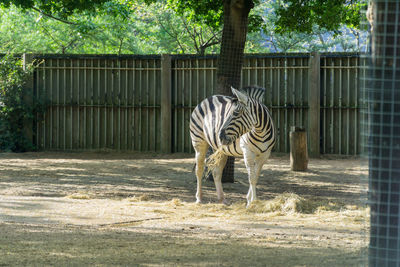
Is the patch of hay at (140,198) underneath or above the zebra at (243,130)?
underneath

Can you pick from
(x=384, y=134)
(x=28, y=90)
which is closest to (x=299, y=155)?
(x=28, y=90)

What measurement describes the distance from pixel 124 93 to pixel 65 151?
7.44 feet

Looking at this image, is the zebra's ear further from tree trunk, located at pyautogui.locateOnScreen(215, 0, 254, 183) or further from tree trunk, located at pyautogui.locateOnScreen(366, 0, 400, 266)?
tree trunk, located at pyautogui.locateOnScreen(366, 0, 400, 266)

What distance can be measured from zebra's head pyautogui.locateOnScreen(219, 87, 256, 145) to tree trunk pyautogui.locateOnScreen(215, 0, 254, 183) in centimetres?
273

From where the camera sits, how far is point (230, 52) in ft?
36.8

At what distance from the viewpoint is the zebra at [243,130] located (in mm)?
8336

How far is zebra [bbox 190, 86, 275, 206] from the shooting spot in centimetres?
834

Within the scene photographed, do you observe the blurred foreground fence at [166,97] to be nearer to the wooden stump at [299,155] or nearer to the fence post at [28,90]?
the fence post at [28,90]

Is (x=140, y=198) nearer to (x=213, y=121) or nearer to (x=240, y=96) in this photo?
(x=213, y=121)

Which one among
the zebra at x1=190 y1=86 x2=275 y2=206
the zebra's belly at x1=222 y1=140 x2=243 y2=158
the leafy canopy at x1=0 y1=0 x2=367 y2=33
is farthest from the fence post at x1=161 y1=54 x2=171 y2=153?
the zebra's belly at x1=222 y1=140 x2=243 y2=158

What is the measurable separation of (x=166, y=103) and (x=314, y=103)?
12.5 ft

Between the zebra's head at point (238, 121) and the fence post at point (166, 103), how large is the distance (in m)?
7.48

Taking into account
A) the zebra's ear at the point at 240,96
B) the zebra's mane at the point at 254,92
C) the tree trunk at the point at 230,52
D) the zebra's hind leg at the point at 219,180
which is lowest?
the zebra's hind leg at the point at 219,180

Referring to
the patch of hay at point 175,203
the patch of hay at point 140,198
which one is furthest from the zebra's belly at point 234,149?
the patch of hay at point 140,198
